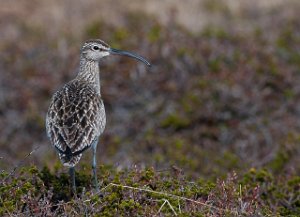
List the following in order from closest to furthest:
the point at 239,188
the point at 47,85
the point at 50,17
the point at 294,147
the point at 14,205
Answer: the point at 14,205 → the point at 239,188 → the point at 294,147 → the point at 47,85 → the point at 50,17

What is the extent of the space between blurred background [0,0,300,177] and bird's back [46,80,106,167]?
3.42 metres

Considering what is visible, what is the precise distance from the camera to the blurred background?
45.6 feet

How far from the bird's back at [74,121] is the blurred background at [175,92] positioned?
3423mm

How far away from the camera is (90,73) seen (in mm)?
10234

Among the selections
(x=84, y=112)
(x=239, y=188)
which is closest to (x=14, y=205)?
(x=84, y=112)

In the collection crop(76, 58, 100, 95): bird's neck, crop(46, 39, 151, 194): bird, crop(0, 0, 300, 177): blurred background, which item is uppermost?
crop(76, 58, 100, 95): bird's neck

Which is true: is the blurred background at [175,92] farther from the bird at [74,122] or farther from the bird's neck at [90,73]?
the bird at [74,122]

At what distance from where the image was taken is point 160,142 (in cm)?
1408

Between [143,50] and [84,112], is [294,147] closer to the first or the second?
[143,50]

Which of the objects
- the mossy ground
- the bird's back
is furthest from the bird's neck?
the mossy ground

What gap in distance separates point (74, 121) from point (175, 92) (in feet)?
21.8

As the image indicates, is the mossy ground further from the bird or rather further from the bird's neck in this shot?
the bird's neck

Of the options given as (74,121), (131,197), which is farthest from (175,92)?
(131,197)

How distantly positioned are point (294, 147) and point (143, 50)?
13.3 feet
